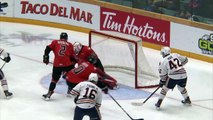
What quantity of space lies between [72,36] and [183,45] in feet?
7.50

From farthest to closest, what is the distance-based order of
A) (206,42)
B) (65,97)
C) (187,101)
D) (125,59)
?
1. (206,42)
2. (125,59)
3. (65,97)
4. (187,101)

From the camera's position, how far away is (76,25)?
10633 mm

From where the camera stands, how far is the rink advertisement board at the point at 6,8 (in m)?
10.7

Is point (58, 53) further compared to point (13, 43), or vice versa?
point (13, 43)

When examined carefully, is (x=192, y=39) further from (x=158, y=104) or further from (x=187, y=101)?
(x=158, y=104)

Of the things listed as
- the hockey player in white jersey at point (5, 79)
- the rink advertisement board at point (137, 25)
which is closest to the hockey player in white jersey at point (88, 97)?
the hockey player in white jersey at point (5, 79)

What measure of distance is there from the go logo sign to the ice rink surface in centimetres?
27

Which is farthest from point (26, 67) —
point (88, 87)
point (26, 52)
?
point (88, 87)

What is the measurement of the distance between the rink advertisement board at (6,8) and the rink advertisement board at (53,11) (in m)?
0.10

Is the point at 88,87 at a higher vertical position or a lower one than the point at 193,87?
higher

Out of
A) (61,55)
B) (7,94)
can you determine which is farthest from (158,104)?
(7,94)

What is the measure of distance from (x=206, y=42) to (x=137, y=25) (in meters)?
1.47

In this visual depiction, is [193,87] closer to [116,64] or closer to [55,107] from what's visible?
[116,64]

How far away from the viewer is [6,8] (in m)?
10.8
